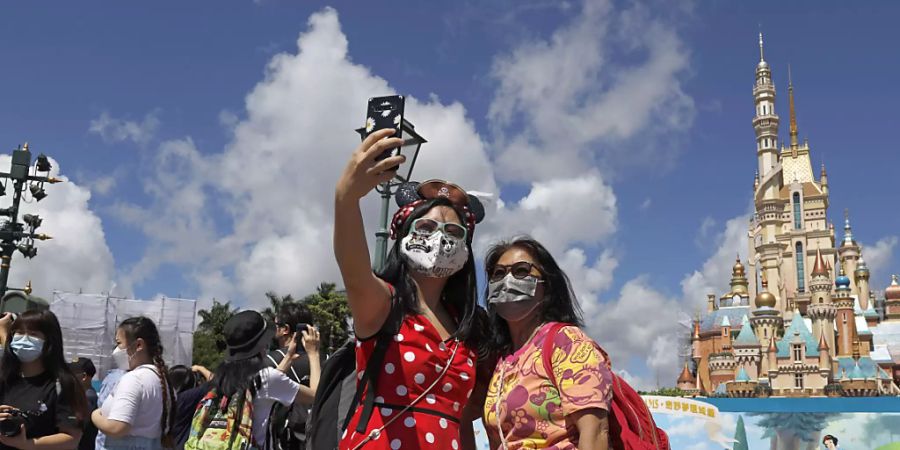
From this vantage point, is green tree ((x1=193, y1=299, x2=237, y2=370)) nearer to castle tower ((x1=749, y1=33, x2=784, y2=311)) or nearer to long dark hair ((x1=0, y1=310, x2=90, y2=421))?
long dark hair ((x1=0, y1=310, x2=90, y2=421))

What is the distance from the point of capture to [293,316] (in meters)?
5.14

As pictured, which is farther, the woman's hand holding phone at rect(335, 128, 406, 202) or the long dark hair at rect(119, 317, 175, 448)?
the long dark hair at rect(119, 317, 175, 448)

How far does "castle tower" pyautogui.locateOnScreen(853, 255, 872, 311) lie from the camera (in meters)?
80.1

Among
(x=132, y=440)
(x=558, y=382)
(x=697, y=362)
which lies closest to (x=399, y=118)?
(x=558, y=382)

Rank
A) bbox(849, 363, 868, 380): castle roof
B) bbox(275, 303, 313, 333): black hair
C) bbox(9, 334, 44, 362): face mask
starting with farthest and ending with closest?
bbox(849, 363, 868, 380): castle roof, bbox(275, 303, 313, 333): black hair, bbox(9, 334, 44, 362): face mask

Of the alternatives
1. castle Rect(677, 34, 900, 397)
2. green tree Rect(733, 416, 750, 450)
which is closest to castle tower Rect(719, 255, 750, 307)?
castle Rect(677, 34, 900, 397)

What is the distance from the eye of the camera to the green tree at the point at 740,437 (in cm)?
1106

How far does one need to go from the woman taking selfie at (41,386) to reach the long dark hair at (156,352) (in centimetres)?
45

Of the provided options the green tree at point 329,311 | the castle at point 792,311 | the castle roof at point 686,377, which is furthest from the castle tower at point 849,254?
the green tree at point 329,311

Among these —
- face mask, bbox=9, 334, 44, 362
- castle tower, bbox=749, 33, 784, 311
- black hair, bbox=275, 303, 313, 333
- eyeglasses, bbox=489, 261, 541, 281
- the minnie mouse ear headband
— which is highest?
castle tower, bbox=749, 33, 784, 311

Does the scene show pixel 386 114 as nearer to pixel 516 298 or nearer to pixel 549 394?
pixel 516 298

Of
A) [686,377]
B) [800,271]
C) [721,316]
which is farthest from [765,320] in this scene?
[800,271]

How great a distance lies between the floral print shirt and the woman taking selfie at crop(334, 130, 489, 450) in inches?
6.3

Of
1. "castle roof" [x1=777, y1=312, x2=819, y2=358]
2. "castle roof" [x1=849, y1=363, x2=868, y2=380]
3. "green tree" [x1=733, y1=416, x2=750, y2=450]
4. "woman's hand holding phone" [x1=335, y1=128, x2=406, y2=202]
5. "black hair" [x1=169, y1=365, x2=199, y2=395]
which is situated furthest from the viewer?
"castle roof" [x1=777, y1=312, x2=819, y2=358]
